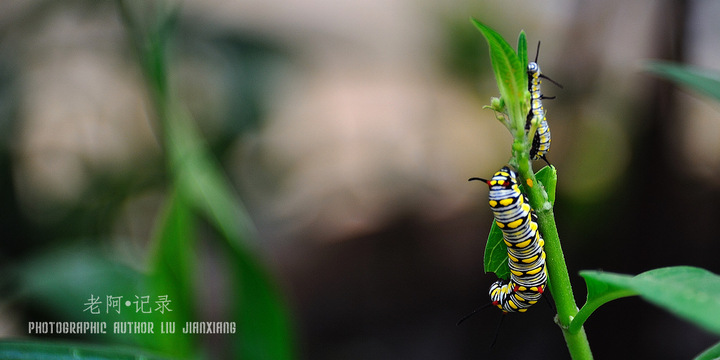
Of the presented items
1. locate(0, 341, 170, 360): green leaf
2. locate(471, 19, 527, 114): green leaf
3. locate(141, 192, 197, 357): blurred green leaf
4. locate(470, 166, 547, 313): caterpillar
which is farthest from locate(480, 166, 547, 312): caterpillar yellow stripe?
locate(141, 192, 197, 357): blurred green leaf

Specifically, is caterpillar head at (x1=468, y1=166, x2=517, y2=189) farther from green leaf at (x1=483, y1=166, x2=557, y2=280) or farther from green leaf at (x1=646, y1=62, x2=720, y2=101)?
green leaf at (x1=646, y1=62, x2=720, y2=101)

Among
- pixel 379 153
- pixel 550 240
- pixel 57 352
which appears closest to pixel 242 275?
pixel 57 352

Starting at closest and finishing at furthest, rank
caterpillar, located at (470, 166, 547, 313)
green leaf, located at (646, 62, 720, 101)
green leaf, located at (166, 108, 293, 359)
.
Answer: green leaf, located at (646, 62, 720, 101), caterpillar, located at (470, 166, 547, 313), green leaf, located at (166, 108, 293, 359)

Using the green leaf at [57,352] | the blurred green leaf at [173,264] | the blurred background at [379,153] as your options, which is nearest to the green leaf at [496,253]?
the green leaf at [57,352]

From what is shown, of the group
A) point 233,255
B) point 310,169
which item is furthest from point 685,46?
point 233,255

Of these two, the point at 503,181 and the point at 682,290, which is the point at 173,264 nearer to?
the point at 503,181

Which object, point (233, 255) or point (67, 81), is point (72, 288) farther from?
point (67, 81)

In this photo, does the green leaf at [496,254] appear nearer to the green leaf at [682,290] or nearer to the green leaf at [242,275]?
the green leaf at [682,290]

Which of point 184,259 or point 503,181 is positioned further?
point 184,259

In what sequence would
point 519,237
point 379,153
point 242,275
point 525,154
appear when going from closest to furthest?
point 525,154
point 519,237
point 242,275
point 379,153
